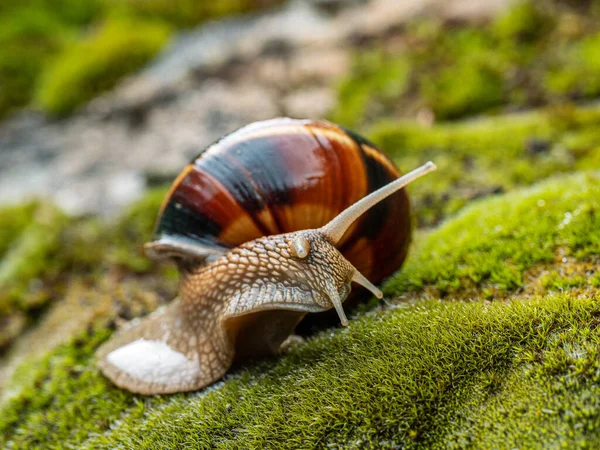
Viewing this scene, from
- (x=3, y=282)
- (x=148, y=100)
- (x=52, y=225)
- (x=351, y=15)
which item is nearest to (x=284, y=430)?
(x=3, y=282)

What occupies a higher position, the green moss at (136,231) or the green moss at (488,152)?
the green moss at (136,231)

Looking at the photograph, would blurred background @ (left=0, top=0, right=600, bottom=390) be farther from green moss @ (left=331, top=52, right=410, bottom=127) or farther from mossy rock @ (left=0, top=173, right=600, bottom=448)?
mossy rock @ (left=0, top=173, right=600, bottom=448)

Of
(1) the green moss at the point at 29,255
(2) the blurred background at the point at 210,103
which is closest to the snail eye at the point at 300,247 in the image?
(2) the blurred background at the point at 210,103

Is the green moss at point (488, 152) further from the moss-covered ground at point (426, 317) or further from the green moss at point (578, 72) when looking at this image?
the green moss at point (578, 72)

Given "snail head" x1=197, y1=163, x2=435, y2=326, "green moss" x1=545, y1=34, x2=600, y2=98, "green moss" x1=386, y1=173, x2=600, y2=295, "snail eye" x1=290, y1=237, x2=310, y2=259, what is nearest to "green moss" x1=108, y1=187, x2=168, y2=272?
"snail head" x1=197, y1=163, x2=435, y2=326

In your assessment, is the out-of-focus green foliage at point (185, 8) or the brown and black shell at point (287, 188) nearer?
the brown and black shell at point (287, 188)

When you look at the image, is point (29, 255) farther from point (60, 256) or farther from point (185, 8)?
point (185, 8)

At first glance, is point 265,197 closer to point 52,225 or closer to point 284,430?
point 284,430
